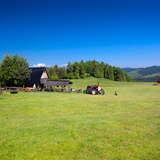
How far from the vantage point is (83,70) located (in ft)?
584

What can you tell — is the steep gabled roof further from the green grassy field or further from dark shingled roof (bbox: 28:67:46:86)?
the green grassy field

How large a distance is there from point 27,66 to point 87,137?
76.3m

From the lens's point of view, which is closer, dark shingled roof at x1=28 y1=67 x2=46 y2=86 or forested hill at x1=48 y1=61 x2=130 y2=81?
dark shingled roof at x1=28 y1=67 x2=46 y2=86

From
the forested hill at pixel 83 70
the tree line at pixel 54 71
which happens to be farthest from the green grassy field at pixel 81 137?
the forested hill at pixel 83 70

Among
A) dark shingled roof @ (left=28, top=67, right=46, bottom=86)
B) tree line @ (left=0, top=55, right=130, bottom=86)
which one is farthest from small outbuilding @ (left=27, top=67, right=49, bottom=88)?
tree line @ (left=0, top=55, right=130, bottom=86)

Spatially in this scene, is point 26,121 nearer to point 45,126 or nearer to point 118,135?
point 45,126

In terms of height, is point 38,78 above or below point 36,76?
below

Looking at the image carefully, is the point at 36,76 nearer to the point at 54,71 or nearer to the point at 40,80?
the point at 40,80

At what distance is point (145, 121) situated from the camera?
99.9 feet

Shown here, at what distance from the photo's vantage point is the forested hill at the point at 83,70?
172 metres

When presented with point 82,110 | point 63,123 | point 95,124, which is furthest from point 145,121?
point 82,110

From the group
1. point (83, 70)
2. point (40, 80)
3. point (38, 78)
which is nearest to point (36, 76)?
point (38, 78)

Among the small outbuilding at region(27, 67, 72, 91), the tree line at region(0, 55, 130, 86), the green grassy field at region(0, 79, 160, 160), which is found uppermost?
the tree line at region(0, 55, 130, 86)

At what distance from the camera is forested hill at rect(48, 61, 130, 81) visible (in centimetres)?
17191
